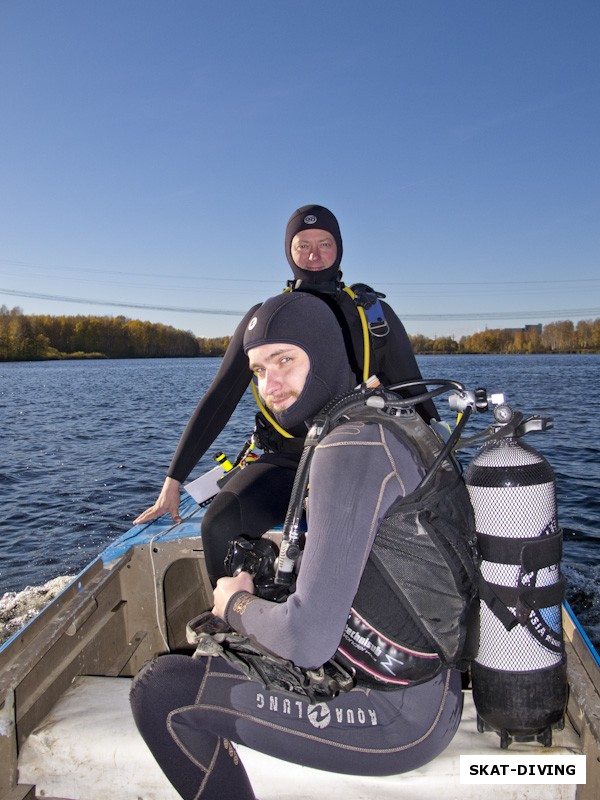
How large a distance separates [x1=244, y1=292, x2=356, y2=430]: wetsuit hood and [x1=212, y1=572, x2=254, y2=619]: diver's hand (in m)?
0.61

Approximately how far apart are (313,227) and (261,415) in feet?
4.40

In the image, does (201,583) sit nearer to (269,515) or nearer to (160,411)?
(269,515)

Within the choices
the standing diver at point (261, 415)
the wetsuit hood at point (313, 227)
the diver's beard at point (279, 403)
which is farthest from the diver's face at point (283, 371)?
the wetsuit hood at point (313, 227)

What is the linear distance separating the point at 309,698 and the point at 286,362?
1156mm

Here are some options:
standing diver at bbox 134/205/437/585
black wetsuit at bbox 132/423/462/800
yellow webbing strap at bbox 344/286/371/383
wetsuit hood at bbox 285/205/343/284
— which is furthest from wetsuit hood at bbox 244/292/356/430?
wetsuit hood at bbox 285/205/343/284

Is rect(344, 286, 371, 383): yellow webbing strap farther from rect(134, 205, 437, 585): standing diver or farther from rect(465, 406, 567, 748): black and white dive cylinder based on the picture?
rect(465, 406, 567, 748): black and white dive cylinder

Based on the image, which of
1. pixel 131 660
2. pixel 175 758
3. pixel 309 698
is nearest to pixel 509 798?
pixel 309 698

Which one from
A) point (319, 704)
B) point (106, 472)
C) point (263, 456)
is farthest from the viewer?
point (106, 472)

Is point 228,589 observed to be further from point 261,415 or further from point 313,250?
point 313,250

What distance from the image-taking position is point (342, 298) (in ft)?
13.1

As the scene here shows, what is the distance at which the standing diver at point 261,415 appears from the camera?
3.21 m

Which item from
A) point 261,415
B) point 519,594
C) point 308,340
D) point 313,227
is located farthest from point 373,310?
point 519,594

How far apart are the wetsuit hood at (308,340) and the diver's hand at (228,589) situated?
0.61 m

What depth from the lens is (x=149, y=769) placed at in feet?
7.59
